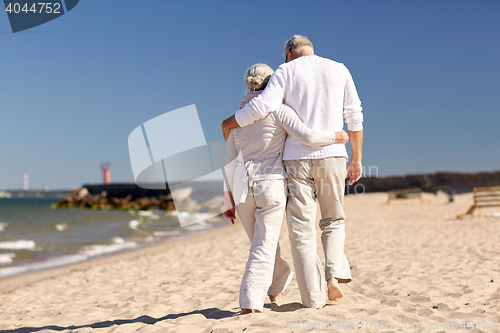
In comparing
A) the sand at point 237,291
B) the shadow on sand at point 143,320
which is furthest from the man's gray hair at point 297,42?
the shadow on sand at point 143,320

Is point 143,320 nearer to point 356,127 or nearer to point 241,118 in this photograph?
point 241,118

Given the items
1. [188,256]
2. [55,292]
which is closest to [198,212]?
[188,256]

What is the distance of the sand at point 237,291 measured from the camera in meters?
2.36

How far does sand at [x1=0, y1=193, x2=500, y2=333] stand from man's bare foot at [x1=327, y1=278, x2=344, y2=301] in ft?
0.22

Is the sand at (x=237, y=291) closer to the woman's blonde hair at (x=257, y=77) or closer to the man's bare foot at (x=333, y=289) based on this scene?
the man's bare foot at (x=333, y=289)

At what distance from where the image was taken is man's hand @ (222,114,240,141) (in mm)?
2464

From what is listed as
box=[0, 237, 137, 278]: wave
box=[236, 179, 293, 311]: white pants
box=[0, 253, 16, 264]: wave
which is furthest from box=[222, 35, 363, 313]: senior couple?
box=[0, 253, 16, 264]: wave

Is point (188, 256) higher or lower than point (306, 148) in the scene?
lower

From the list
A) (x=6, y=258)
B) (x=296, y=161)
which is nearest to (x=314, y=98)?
(x=296, y=161)

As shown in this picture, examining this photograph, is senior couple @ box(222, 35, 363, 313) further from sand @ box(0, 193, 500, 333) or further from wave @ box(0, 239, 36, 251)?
wave @ box(0, 239, 36, 251)

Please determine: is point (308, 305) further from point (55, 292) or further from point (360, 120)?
point (55, 292)

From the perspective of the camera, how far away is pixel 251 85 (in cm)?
247

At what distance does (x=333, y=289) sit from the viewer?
2.52 metres

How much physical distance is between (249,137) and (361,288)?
6.27 ft
